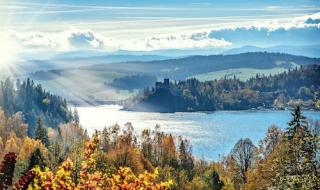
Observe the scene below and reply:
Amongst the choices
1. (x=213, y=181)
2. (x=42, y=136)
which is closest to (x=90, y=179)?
(x=213, y=181)

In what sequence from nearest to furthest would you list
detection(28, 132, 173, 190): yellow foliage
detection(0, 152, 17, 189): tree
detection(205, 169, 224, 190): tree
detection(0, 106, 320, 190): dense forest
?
detection(0, 152, 17, 189): tree
detection(28, 132, 173, 190): yellow foliage
detection(0, 106, 320, 190): dense forest
detection(205, 169, 224, 190): tree

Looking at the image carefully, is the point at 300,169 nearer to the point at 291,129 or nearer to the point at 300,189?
the point at 300,189

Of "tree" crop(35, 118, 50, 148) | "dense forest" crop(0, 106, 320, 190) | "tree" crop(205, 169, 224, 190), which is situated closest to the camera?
"dense forest" crop(0, 106, 320, 190)

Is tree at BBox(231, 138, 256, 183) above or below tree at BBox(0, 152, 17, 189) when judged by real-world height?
below

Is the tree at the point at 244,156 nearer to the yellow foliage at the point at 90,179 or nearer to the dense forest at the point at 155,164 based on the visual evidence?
the dense forest at the point at 155,164

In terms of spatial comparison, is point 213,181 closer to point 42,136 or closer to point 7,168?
point 42,136

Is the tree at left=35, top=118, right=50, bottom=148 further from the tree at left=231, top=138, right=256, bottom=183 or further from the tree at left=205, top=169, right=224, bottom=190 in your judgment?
A: the tree at left=231, top=138, right=256, bottom=183

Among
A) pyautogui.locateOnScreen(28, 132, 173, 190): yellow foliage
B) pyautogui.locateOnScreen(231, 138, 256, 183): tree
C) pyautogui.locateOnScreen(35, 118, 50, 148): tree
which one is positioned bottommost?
pyautogui.locateOnScreen(35, 118, 50, 148): tree

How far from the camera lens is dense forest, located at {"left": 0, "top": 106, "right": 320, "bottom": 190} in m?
16.1

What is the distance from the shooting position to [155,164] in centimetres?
12962

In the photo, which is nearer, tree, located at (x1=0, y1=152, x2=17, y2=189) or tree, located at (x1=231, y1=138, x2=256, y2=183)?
tree, located at (x1=0, y1=152, x2=17, y2=189)

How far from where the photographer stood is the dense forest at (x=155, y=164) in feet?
52.7

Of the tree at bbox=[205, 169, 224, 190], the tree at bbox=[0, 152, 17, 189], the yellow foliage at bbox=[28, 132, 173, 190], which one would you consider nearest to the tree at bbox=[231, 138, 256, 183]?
the tree at bbox=[205, 169, 224, 190]

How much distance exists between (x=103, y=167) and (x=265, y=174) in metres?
31.5
